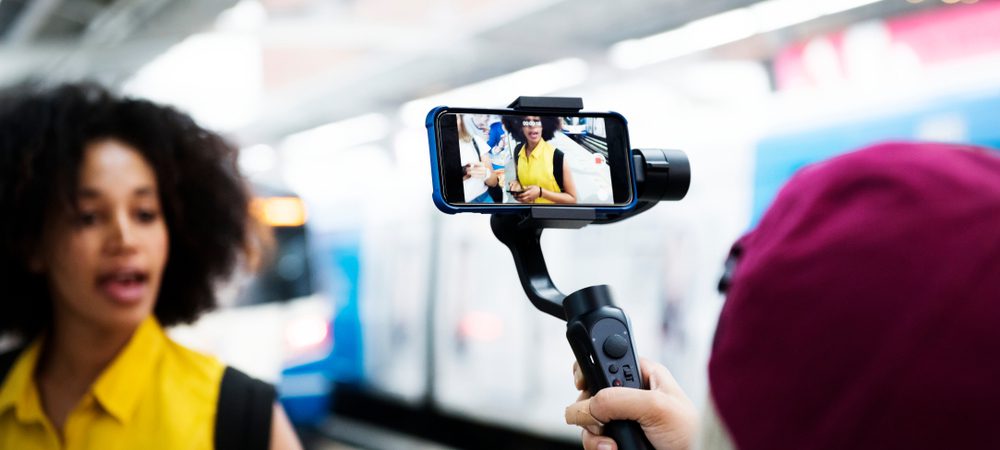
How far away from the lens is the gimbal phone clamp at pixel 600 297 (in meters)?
0.89

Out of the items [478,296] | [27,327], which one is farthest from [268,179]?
[27,327]

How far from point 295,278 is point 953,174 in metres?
5.80

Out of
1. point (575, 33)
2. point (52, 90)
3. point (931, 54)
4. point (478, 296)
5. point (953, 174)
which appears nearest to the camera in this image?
point (953, 174)

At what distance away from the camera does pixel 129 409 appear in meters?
1.43

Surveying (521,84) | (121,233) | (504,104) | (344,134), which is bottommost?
(121,233)

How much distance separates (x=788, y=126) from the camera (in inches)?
172

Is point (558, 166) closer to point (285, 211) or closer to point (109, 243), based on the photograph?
point (109, 243)

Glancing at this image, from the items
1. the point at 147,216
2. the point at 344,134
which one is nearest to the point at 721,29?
the point at 147,216

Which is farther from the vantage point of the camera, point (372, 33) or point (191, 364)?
point (372, 33)

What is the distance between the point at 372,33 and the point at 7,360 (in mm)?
6432

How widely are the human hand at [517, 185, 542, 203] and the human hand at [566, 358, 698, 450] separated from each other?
22 centimetres

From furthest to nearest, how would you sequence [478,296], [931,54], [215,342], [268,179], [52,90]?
[931,54] < [478,296] < [268,179] < [215,342] < [52,90]

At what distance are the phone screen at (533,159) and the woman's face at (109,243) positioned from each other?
84 cm

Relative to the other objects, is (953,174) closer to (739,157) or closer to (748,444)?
(748,444)
